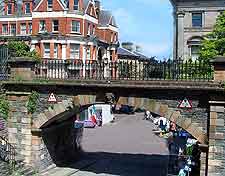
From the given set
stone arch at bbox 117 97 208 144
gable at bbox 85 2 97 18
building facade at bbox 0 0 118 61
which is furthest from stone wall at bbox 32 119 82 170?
gable at bbox 85 2 97 18

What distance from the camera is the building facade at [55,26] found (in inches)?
1887

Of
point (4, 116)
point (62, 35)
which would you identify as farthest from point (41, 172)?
point (62, 35)

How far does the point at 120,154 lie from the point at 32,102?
9.55 meters

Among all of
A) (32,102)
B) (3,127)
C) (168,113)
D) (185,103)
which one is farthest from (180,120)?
(3,127)

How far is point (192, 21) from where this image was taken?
1775 inches

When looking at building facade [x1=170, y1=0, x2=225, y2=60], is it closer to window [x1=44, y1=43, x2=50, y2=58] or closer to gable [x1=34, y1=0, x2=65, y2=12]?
gable [x1=34, y1=0, x2=65, y2=12]

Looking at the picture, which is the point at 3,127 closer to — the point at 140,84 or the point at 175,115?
the point at 140,84

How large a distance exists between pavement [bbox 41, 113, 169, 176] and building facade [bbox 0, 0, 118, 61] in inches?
387

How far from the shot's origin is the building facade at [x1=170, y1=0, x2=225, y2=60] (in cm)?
4394

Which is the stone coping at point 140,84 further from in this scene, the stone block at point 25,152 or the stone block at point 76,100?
the stone block at point 25,152

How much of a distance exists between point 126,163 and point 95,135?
1321 centimetres

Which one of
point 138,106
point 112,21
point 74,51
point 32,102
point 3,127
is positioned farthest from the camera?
point 112,21

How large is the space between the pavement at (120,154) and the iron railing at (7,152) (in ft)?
6.72

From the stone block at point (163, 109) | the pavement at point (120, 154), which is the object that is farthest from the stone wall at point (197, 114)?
the pavement at point (120, 154)
